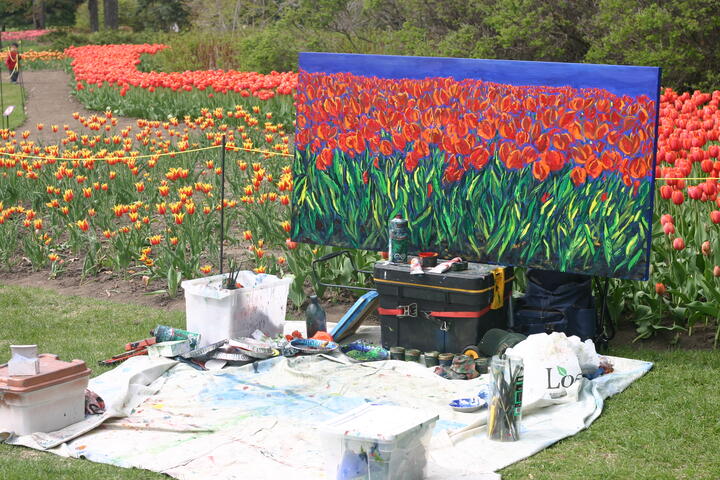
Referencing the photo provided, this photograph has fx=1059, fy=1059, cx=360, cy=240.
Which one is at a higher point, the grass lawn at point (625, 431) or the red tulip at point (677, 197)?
the red tulip at point (677, 197)

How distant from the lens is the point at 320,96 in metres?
7.28

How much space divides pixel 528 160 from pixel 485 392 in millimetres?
1561

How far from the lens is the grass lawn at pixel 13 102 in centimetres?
1875

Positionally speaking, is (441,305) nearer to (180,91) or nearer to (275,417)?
(275,417)

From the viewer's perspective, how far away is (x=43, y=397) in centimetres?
513

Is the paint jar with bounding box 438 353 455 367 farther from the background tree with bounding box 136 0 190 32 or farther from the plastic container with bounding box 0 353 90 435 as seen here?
the background tree with bounding box 136 0 190 32

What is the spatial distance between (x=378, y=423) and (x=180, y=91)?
13.3 meters

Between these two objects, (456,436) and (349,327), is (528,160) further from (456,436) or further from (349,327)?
(456,436)

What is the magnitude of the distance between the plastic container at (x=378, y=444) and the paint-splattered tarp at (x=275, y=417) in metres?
0.21

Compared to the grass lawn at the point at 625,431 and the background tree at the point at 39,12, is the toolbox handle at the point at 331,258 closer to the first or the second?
the grass lawn at the point at 625,431

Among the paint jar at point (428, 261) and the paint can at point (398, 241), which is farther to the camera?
the paint can at point (398, 241)

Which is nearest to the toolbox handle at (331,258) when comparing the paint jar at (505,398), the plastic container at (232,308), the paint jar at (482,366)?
the plastic container at (232,308)

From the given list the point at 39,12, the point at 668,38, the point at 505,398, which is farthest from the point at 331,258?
the point at 39,12

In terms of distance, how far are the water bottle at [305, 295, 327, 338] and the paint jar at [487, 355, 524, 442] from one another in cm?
201
